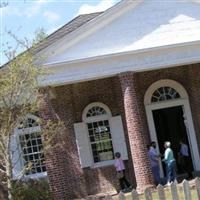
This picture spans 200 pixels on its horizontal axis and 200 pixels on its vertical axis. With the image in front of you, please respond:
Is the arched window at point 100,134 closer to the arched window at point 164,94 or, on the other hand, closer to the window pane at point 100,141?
the window pane at point 100,141

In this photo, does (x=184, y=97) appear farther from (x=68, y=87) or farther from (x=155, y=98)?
(x=68, y=87)

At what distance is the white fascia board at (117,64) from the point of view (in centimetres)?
2036

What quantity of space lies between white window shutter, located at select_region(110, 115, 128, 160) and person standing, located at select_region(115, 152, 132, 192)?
802 mm

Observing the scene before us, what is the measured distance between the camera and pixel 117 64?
2052cm

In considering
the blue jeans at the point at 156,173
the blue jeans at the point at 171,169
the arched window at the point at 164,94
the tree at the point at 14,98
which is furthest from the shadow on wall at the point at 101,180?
the tree at the point at 14,98

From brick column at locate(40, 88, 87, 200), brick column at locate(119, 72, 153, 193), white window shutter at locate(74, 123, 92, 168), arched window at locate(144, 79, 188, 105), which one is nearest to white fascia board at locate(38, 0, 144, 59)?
brick column at locate(40, 88, 87, 200)

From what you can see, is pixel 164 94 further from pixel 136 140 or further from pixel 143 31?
pixel 136 140

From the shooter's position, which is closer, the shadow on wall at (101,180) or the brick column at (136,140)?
the brick column at (136,140)

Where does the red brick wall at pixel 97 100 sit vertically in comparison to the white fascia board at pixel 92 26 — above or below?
below

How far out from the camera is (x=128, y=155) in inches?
875

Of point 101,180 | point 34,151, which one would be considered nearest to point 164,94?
point 101,180

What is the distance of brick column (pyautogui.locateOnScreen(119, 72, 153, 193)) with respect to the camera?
19.7m

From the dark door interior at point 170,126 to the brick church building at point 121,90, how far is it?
41mm

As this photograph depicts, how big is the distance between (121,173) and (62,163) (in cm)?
240
